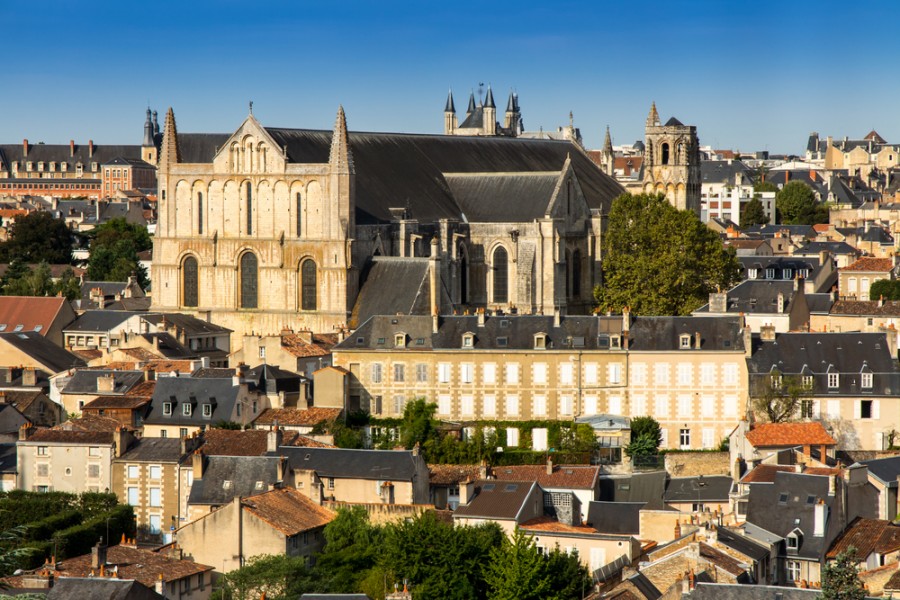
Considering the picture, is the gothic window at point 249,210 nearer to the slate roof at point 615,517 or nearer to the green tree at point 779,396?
the green tree at point 779,396

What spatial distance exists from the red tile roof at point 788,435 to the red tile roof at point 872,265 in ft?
129

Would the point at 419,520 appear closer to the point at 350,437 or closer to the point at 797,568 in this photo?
the point at 797,568

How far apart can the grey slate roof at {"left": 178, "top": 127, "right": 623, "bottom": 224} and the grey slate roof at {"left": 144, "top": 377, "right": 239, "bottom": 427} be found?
18769 millimetres

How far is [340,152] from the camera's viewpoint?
72.5m

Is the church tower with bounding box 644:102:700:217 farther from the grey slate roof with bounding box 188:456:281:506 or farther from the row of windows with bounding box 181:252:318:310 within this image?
the grey slate roof with bounding box 188:456:281:506

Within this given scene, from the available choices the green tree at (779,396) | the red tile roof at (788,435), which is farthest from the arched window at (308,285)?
the red tile roof at (788,435)

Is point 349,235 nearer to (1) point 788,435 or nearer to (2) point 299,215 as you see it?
(2) point 299,215

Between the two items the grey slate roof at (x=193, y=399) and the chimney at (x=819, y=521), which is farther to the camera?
the grey slate roof at (x=193, y=399)

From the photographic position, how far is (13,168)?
7574 inches

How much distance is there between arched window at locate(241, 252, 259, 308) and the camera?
73.8 m

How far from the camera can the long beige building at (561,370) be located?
2195 inches

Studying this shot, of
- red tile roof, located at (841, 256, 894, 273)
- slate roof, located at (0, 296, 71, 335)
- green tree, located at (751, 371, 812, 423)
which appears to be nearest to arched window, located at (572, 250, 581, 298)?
red tile roof, located at (841, 256, 894, 273)

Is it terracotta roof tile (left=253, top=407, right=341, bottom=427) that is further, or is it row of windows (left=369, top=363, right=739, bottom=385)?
row of windows (left=369, top=363, right=739, bottom=385)

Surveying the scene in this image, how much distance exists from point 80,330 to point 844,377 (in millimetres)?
33426
